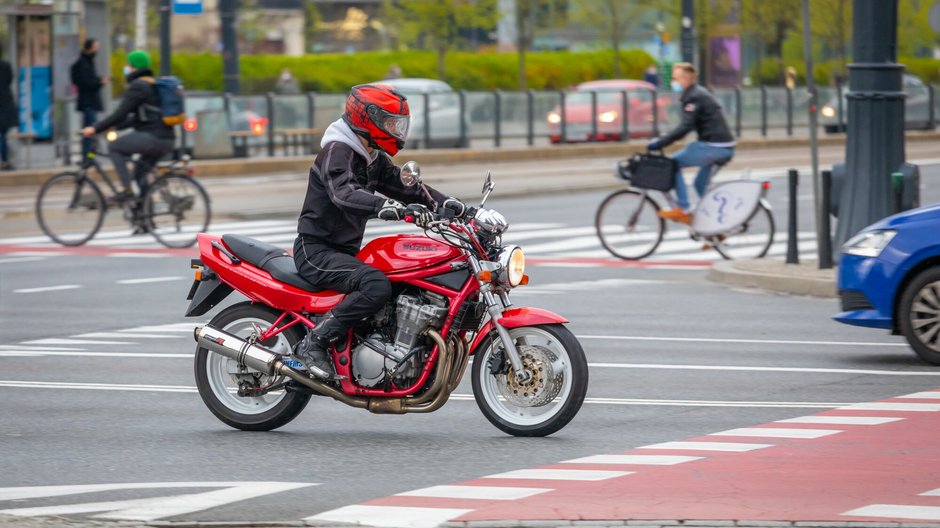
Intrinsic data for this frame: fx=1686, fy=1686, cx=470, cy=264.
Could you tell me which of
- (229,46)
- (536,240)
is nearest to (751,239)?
(536,240)

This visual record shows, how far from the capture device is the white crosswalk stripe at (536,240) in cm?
1778

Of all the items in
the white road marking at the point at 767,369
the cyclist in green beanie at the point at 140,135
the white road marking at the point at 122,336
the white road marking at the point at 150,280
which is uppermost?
the cyclist in green beanie at the point at 140,135

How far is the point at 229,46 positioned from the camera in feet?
110

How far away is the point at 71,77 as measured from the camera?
88.4 ft

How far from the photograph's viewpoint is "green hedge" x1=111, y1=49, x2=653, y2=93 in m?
52.6

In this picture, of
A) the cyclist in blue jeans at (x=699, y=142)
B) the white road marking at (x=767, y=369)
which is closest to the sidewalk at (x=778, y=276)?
the cyclist in blue jeans at (x=699, y=142)

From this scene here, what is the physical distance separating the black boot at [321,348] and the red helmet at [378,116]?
2.85ft

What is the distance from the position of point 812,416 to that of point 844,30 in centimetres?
4879

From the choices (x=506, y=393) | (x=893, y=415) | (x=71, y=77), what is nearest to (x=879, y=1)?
(x=893, y=415)

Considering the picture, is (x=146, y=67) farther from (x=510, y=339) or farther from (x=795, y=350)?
(x=510, y=339)

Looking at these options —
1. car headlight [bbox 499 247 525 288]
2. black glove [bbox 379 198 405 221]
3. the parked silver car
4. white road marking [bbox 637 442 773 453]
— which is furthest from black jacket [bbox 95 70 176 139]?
the parked silver car

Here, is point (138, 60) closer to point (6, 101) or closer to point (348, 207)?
point (6, 101)

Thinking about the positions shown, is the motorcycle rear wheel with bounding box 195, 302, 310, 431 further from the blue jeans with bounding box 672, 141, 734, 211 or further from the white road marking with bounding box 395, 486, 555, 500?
the blue jeans with bounding box 672, 141, 734, 211

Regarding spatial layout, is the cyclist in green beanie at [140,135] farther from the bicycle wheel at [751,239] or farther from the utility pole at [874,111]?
the utility pole at [874,111]
